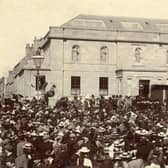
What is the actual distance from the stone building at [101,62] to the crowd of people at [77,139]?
14962 millimetres

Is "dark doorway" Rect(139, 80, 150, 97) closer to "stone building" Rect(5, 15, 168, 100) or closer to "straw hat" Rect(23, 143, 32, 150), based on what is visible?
"stone building" Rect(5, 15, 168, 100)

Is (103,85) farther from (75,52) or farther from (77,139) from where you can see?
(77,139)

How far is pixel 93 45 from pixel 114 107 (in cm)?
1702

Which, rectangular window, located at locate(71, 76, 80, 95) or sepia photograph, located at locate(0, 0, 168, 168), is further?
rectangular window, located at locate(71, 76, 80, 95)

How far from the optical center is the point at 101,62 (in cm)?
4406

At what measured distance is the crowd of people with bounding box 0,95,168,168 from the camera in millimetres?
11711

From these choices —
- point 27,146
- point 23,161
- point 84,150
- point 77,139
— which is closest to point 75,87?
point 77,139

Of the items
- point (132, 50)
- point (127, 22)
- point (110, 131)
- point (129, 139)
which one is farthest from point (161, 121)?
point (127, 22)

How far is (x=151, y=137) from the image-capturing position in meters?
15.4

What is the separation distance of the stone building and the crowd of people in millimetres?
14962

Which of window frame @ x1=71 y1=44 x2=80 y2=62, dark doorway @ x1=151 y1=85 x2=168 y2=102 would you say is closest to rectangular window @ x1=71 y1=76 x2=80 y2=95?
window frame @ x1=71 y1=44 x2=80 y2=62

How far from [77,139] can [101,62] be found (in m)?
30.0

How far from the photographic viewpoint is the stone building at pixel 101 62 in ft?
138

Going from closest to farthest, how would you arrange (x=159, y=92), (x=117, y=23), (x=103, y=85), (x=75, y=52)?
(x=159, y=92) < (x=75, y=52) < (x=103, y=85) < (x=117, y=23)
